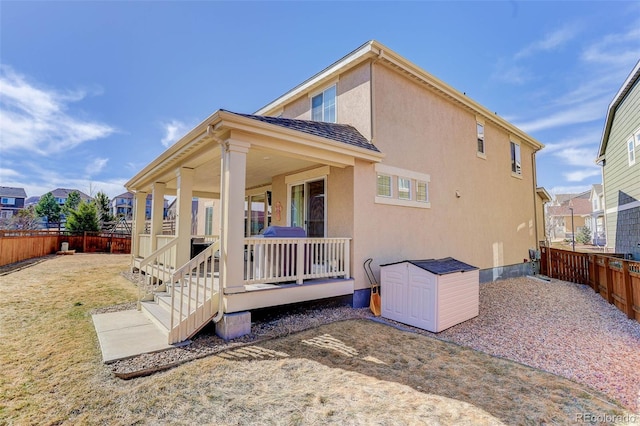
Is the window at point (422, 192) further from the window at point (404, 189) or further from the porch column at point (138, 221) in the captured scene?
the porch column at point (138, 221)

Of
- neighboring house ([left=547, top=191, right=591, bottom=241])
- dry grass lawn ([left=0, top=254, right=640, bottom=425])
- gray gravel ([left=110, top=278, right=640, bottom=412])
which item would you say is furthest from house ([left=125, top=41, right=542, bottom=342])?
neighboring house ([left=547, top=191, right=591, bottom=241])

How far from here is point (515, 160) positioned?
545 inches

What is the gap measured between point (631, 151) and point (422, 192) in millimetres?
10222

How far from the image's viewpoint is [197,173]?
8.44 meters

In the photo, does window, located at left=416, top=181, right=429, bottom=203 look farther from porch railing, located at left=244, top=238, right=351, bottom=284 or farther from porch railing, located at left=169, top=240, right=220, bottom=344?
porch railing, located at left=169, top=240, right=220, bottom=344

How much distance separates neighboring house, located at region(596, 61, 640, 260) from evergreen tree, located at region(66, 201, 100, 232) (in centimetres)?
3132

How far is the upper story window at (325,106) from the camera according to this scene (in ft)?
29.3

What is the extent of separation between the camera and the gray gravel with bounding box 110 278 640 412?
13.2ft

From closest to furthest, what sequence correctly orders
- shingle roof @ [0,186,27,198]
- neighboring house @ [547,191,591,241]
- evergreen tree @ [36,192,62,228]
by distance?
evergreen tree @ [36,192,62,228], neighboring house @ [547,191,591,241], shingle roof @ [0,186,27,198]

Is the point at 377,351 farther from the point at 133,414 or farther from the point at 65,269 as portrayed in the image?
the point at 65,269

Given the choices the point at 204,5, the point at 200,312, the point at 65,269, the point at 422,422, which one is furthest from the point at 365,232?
the point at 65,269

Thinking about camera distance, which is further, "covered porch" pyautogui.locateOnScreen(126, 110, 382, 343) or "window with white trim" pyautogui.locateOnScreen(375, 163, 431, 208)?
"window with white trim" pyautogui.locateOnScreen(375, 163, 431, 208)

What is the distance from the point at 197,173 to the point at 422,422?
7.85 metres

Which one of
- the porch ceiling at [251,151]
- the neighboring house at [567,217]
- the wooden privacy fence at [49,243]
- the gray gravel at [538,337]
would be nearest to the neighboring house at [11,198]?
the wooden privacy fence at [49,243]
